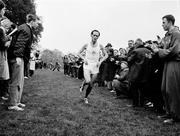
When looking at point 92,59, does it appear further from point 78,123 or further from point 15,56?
point 78,123

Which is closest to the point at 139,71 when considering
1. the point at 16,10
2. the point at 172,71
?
the point at 172,71

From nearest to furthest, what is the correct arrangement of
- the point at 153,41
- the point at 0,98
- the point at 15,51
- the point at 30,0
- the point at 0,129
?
the point at 0,129 → the point at 15,51 → the point at 0,98 → the point at 153,41 → the point at 30,0

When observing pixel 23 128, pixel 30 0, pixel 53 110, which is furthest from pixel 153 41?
pixel 30 0

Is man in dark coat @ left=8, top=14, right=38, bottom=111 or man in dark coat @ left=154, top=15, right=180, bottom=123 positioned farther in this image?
man in dark coat @ left=8, top=14, right=38, bottom=111

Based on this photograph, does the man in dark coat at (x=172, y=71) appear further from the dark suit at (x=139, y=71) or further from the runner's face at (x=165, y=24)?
the dark suit at (x=139, y=71)

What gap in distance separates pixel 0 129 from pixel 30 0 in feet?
131

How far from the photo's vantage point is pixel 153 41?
890 centimetres

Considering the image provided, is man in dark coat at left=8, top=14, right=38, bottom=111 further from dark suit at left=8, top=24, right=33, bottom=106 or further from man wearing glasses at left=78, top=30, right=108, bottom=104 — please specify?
man wearing glasses at left=78, top=30, right=108, bottom=104

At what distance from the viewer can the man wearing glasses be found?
8078 millimetres

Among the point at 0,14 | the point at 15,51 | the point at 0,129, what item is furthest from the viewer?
the point at 15,51

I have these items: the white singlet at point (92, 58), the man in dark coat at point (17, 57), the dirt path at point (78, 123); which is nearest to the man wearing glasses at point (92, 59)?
the white singlet at point (92, 58)

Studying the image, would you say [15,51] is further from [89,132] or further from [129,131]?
[129,131]

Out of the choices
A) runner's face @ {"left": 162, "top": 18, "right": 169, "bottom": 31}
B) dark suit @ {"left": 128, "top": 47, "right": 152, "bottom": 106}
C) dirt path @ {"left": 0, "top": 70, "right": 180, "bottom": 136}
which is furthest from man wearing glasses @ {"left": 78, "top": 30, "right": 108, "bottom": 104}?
runner's face @ {"left": 162, "top": 18, "right": 169, "bottom": 31}

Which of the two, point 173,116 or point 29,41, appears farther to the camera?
point 29,41
